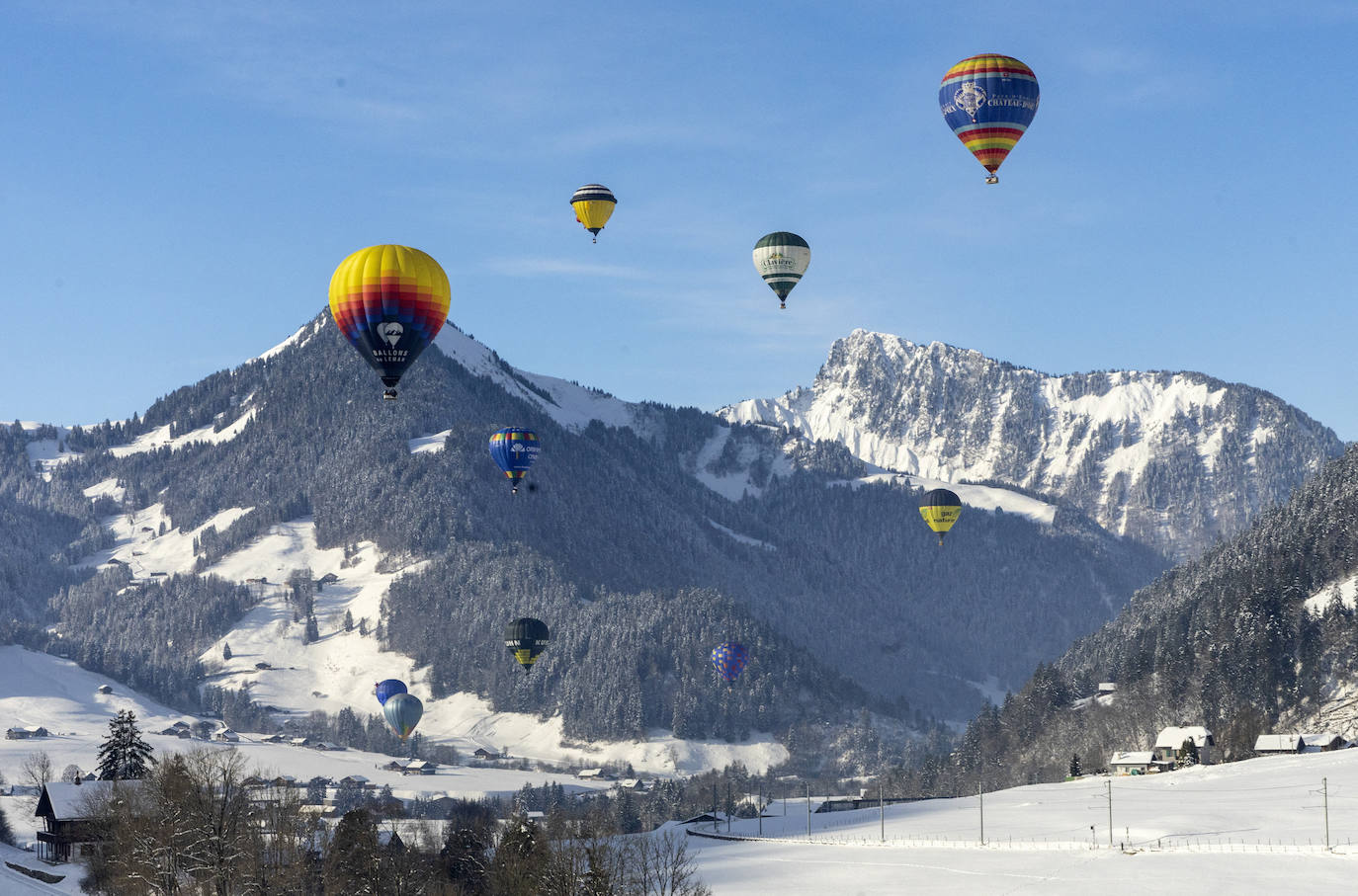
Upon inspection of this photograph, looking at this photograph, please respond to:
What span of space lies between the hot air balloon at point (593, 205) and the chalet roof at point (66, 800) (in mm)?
72220

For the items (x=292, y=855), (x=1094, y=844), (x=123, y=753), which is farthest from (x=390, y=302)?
(x=123, y=753)

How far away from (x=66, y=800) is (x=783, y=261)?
273ft

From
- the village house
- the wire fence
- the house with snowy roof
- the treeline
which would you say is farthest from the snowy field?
the village house

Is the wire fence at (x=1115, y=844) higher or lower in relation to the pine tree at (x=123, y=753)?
lower

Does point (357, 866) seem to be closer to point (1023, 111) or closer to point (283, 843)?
point (283, 843)

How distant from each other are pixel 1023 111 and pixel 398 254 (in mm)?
48023

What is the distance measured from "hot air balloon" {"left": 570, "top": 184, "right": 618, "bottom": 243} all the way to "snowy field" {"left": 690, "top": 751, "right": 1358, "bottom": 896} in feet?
211

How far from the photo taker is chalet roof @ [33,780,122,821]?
166m

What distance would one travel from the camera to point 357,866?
13738 cm

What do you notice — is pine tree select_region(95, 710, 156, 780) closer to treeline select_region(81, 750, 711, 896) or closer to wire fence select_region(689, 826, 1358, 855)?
treeline select_region(81, 750, 711, 896)

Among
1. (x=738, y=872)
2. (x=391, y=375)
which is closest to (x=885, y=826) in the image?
(x=738, y=872)

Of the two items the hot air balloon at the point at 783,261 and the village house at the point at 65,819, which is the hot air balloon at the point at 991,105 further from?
the village house at the point at 65,819

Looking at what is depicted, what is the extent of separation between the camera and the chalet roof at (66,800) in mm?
166375

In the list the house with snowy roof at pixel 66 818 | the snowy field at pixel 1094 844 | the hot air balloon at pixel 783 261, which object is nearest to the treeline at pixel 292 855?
the house with snowy roof at pixel 66 818
